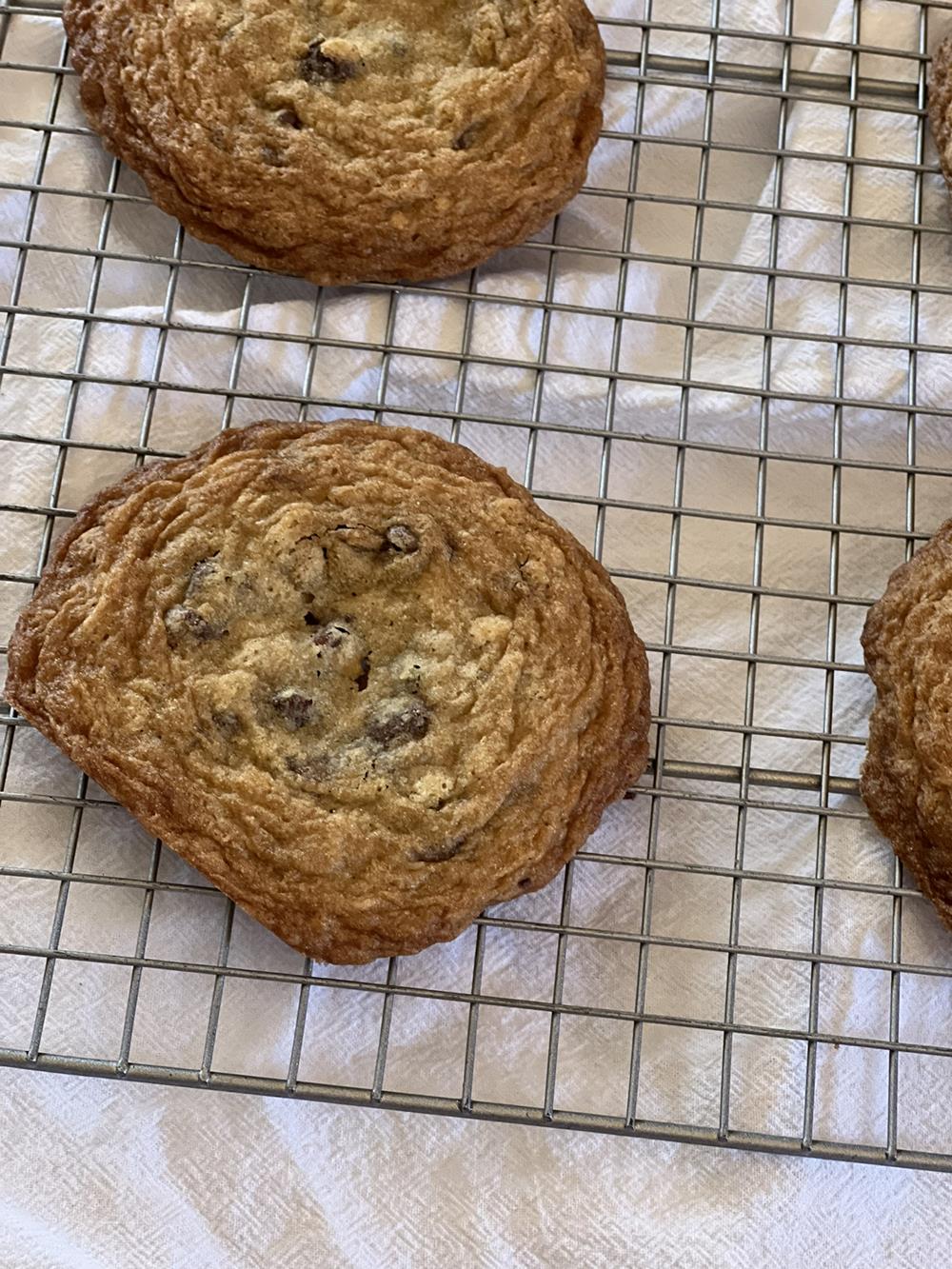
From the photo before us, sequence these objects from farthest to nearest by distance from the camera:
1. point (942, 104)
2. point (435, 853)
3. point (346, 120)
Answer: point (942, 104) → point (346, 120) → point (435, 853)

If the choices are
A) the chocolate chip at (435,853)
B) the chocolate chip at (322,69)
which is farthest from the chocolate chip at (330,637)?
the chocolate chip at (322,69)

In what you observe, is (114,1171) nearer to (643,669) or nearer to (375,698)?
(375,698)

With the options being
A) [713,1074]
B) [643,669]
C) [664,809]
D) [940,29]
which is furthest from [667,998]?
[940,29]

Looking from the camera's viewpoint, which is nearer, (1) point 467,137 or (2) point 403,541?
(2) point 403,541

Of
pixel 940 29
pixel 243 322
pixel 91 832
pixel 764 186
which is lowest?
pixel 91 832

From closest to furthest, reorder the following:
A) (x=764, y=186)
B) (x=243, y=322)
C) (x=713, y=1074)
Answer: (x=713, y=1074) < (x=243, y=322) < (x=764, y=186)

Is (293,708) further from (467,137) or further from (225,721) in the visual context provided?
(467,137)

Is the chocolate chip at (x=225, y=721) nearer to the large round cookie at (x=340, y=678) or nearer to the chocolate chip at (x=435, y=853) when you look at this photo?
A: the large round cookie at (x=340, y=678)

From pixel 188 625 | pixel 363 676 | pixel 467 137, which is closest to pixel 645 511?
pixel 363 676
